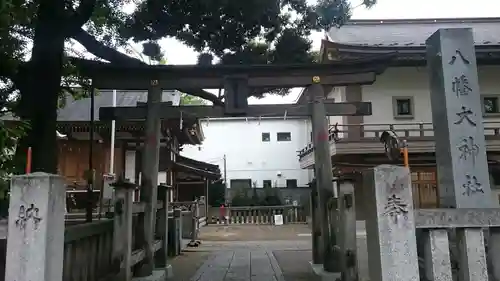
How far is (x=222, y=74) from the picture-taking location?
7.23m

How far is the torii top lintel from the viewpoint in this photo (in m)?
7.15

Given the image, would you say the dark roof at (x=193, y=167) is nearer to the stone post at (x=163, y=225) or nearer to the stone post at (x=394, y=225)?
the stone post at (x=163, y=225)

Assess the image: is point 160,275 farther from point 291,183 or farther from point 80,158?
point 291,183

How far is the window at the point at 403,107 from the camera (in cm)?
1750

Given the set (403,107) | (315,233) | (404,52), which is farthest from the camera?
(403,107)

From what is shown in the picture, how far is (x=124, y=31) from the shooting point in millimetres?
7090

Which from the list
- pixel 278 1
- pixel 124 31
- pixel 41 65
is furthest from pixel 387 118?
pixel 41 65

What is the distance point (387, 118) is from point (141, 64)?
1264 cm

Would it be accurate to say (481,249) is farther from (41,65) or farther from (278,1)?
(41,65)

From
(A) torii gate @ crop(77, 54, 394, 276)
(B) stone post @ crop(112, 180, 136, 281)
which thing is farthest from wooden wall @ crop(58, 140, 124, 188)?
(B) stone post @ crop(112, 180, 136, 281)

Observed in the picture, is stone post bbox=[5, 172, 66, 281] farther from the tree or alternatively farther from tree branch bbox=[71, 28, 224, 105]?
tree branch bbox=[71, 28, 224, 105]

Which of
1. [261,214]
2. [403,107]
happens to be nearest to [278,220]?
[261,214]

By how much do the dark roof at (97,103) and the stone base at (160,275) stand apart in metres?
6.96

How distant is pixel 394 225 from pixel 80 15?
522 centimetres
